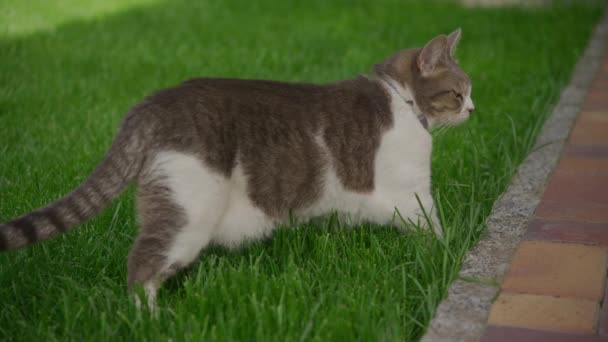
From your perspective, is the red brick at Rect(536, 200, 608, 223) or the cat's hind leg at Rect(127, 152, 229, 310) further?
the red brick at Rect(536, 200, 608, 223)

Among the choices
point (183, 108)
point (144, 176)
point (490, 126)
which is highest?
point (183, 108)

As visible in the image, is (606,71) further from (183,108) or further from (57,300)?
(57,300)

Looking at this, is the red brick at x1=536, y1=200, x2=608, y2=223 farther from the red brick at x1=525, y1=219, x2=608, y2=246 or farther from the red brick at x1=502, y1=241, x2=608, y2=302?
the red brick at x1=502, y1=241, x2=608, y2=302

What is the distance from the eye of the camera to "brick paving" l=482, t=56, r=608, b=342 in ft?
7.75

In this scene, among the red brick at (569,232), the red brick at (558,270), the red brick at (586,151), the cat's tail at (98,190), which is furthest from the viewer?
the red brick at (586,151)

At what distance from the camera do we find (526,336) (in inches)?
90.6

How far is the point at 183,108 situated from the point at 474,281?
1202 millimetres

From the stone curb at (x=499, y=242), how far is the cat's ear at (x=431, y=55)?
2.28ft

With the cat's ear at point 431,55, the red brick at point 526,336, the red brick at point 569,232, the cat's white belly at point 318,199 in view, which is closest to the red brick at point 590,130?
the red brick at point 569,232

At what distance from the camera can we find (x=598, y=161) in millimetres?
3934

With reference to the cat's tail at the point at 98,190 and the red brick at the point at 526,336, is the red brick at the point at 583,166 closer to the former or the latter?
the red brick at the point at 526,336

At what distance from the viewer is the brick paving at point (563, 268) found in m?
2.36

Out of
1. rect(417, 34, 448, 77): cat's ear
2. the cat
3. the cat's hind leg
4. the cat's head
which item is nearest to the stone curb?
the cat

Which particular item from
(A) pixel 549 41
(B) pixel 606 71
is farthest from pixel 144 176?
(A) pixel 549 41
